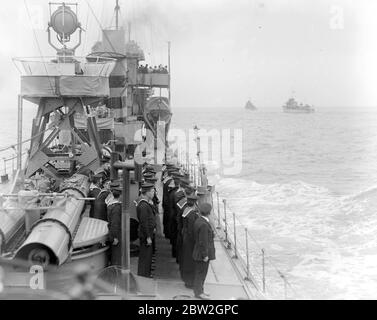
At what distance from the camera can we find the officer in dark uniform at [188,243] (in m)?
7.41

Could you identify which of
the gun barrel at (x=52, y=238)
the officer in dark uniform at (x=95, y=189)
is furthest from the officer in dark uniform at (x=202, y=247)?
the officer in dark uniform at (x=95, y=189)

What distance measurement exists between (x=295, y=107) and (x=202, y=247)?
137790 millimetres

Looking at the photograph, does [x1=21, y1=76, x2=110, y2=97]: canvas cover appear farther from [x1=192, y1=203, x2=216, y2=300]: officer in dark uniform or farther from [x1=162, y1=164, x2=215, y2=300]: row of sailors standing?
[x1=192, y1=203, x2=216, y2=300]: officer in dark uniform

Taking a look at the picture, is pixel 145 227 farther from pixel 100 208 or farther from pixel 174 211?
pixel 174 211

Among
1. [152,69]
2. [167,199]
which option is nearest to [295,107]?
[152,69]

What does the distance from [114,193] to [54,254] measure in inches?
84.4

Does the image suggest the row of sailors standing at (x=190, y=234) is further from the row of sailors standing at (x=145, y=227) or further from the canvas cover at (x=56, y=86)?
the canvas cover at (x=56, y=86)

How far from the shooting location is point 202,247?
6949 millimetres

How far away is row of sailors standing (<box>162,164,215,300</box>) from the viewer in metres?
6.98

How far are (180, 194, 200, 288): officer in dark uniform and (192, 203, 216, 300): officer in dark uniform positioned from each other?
306 millimetres
